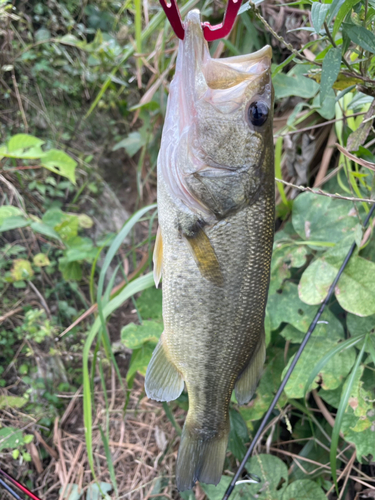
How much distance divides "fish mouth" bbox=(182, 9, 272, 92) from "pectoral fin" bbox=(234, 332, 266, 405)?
73cm

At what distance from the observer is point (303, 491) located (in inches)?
54.1

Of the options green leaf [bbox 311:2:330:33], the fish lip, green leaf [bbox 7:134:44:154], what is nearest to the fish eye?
the fish lip

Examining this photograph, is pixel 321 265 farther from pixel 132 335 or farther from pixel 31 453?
pixel 31 453

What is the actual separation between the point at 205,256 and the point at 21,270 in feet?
4.78

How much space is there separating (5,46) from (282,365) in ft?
7.90

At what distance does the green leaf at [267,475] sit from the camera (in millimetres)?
1417

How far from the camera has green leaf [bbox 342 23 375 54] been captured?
75cm

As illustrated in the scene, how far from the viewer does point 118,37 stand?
2.62m

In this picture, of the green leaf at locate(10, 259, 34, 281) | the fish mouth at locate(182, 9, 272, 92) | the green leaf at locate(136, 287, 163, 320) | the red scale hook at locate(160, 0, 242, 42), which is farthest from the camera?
the green leaf at locate(10, 259, 34, 281)

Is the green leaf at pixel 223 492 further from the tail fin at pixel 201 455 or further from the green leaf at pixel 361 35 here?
the green leaf at pixel 361 35

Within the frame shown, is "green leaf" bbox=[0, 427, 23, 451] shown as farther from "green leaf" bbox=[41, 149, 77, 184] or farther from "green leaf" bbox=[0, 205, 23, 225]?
"green leaf" bbox=[41, 149, 77, 184]

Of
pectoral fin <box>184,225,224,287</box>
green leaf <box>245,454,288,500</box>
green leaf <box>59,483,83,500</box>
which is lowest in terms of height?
green leaf <box>59,483,83,500</box>

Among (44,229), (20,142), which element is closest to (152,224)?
(44,229)

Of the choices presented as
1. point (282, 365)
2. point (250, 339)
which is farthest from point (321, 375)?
point (250, 339)
